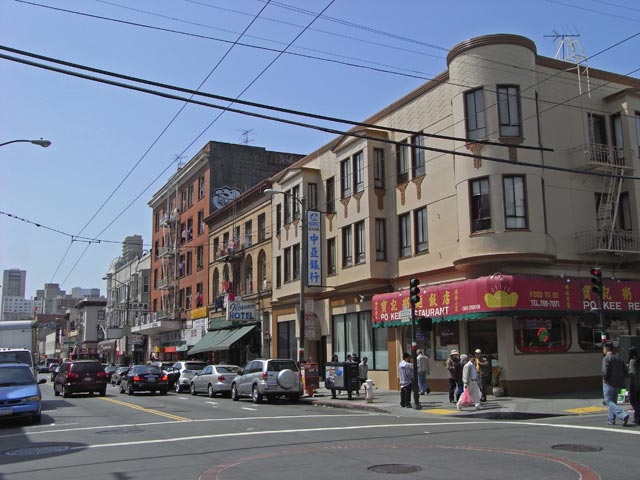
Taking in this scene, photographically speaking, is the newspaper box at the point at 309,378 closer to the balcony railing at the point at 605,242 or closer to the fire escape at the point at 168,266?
the balcony railing at the point at 605,242

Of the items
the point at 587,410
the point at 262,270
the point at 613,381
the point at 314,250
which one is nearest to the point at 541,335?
the point at 587,410

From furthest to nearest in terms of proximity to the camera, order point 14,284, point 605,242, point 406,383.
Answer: point 14,284 → point 605,242 → point 406,383

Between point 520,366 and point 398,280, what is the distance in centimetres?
753

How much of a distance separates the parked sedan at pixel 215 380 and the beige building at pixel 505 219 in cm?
421

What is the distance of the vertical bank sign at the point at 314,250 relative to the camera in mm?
32344

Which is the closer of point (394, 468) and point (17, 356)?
point (394, 468)

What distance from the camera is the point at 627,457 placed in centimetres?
993

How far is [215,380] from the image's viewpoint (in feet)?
92.5

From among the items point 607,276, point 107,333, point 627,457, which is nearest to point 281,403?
point 607,276

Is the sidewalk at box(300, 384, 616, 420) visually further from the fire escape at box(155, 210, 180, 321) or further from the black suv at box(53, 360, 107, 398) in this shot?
the fire escape at box(155, 210, 180, 321)

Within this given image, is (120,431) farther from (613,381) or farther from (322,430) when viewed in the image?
(613,381)

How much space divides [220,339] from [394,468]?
35687 millimetres

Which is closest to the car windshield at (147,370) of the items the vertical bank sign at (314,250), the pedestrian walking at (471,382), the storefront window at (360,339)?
the vertical bank sign at (314,250)

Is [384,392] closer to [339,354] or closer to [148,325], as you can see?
[339,354]
